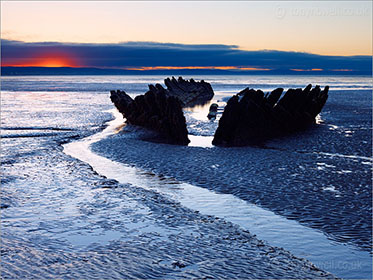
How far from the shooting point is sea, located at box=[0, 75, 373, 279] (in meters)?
6.93

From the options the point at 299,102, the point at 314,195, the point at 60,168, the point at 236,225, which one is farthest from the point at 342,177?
the point at 299,102

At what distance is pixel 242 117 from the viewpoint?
21531 mm

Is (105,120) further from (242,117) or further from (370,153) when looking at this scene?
(370,153)

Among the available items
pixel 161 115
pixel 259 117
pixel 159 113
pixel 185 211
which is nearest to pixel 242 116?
pixel 259 117

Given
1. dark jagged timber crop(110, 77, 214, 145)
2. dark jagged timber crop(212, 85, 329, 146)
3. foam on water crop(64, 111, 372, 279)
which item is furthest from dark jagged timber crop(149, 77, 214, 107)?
foam on water crop(64, 111, 372, 279)

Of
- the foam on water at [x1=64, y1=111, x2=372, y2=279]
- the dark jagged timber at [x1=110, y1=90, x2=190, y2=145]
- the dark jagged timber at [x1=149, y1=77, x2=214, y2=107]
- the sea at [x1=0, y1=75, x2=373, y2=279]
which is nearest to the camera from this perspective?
the sea at [x1=0, y1=75, x2=373, y2=279]

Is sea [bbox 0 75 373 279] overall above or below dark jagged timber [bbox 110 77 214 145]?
below

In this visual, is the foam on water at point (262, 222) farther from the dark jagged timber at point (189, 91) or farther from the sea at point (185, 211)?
the dark jagged timber at point (189, 91)

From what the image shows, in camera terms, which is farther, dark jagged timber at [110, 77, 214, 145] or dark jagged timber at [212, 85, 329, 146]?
dark jagged timber at [110, 77, 214, 145]

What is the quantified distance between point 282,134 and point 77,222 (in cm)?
1581

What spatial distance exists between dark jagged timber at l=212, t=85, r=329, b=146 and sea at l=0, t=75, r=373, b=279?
1510 millimetres

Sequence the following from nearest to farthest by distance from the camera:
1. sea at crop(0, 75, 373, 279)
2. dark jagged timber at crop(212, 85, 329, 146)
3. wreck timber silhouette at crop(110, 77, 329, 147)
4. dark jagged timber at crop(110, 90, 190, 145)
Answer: sea at crop(0, 75, 373, 279)
dark jagged timber at crop(212, 85, 329, 146)
wreck timber silhouette at crop(110, 77, 329, 147)
dark jagged timber at crop(110, 90, 190, 145)

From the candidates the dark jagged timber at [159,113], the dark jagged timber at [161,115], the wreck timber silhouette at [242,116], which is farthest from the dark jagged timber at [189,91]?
the wreck timber silhouette at [242,116]

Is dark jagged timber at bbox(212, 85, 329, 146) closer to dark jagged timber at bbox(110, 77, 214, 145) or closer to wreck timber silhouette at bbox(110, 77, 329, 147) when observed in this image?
wreck timber silhouette at bbox(110, 77, 329, 147)
